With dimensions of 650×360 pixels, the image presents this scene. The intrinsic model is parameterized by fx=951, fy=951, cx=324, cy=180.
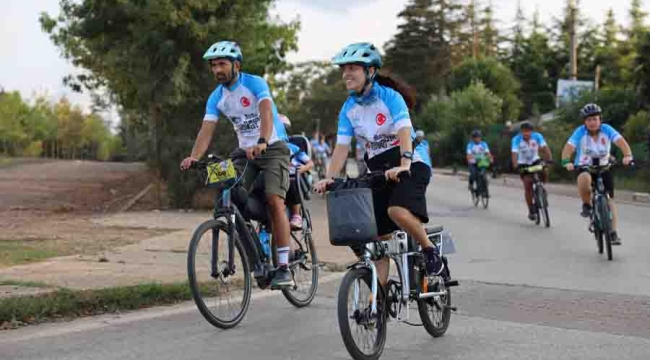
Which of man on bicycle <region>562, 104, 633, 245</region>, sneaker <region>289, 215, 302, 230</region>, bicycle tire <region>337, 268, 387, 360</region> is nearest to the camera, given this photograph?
bicycle tire <region>337, 268, 387, 360</region>

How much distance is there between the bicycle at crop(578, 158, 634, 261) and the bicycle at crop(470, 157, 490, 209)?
914cm

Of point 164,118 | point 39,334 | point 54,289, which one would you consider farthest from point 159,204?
point 39,334

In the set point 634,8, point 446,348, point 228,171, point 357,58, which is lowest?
point 446,348

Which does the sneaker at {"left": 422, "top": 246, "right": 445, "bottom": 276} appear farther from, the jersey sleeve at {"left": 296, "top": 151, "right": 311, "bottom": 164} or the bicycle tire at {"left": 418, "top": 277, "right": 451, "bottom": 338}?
the jersey sleeve at {"left": 296, "top": 151, "right": 311, "bottom": 164}

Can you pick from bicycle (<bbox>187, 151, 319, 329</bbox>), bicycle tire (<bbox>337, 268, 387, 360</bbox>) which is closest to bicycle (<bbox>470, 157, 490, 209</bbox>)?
bicycle (<bbox>187, 151, 319, 329</bbox>)

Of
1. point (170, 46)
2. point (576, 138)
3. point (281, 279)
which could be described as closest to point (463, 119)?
point (170, 46)

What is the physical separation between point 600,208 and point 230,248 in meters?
6.46

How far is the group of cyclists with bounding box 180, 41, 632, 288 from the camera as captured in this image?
607 cm

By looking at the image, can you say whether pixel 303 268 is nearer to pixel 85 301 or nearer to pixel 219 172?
pixel 219 172

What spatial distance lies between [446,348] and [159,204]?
14.4 m

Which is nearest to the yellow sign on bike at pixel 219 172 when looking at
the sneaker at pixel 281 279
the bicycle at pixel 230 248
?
the bicycle at pixel 230 248

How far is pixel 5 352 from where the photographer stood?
19.5 ft

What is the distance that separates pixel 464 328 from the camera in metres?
7.05

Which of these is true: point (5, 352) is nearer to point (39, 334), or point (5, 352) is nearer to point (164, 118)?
point (39, 334)
